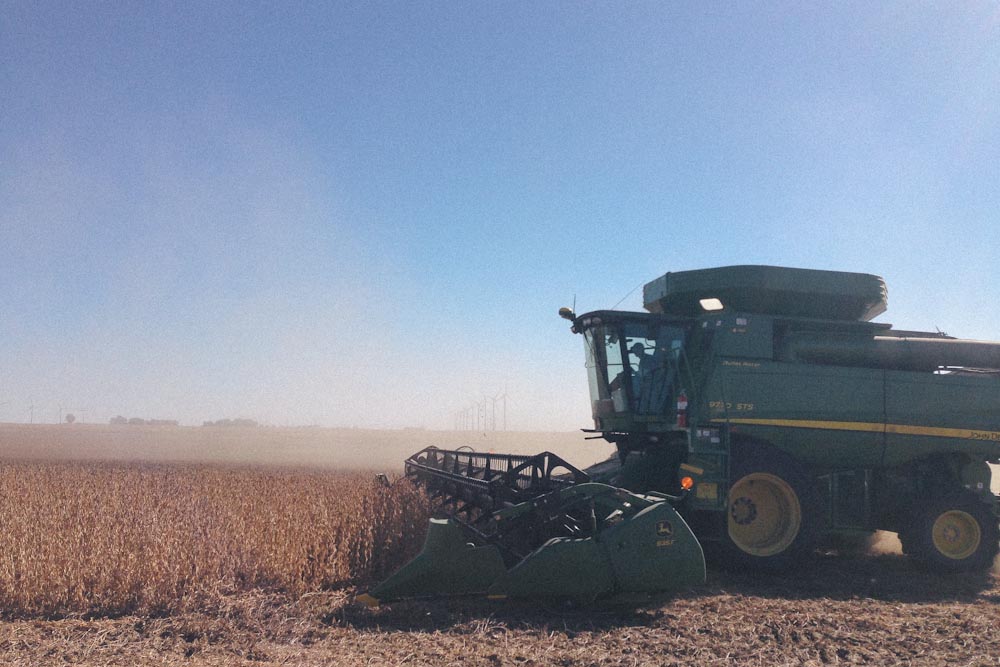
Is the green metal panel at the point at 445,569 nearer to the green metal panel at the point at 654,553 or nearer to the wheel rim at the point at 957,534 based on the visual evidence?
the green metal panel at the point at 654,553

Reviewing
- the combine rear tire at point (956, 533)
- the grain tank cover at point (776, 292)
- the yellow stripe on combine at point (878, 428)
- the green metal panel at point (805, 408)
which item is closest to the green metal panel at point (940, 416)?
the yellow stripe on combine at point (878, 428)

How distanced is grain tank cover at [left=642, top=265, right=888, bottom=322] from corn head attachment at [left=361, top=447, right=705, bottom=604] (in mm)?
3021

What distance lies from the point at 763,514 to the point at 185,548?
546cm

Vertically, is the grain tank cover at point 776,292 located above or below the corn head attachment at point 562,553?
above

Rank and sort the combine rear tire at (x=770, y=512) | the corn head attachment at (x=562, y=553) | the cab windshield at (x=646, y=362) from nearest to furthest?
the corn head attachment at (x=562, y=553), the combine rear tire at (x=770, y=512), the cab windshield at (x=646, y=362)

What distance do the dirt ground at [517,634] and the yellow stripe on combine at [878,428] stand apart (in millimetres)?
2098

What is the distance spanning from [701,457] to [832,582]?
1.66m

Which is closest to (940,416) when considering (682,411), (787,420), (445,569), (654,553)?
(787,420)

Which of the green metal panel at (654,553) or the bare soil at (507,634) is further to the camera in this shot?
the green metal panel at (654,553)

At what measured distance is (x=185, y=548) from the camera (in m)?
5.17

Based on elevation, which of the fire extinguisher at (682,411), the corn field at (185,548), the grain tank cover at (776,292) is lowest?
the corn field at (185,548)

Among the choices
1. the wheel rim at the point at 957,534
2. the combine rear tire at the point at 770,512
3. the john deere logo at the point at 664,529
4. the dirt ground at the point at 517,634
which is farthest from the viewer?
the wheel rim at the point at 957,534

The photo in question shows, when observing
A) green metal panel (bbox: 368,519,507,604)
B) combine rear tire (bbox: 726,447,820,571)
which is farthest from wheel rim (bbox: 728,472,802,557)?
green metal panel (bbox: 368,519,507,604)

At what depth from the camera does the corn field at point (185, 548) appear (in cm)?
→ 461
